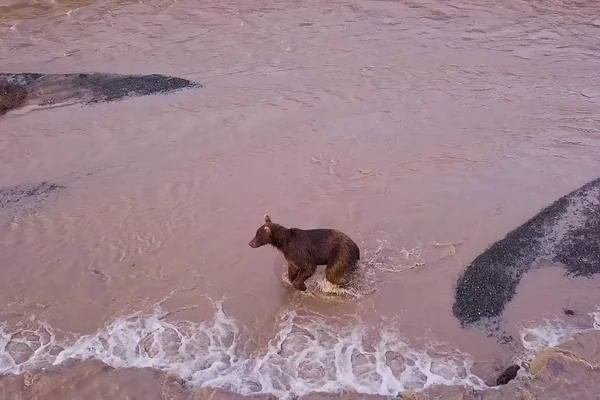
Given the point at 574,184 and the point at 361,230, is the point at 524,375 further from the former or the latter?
the point at 574,184

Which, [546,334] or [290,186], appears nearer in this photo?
[546,334]

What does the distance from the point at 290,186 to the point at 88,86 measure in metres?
5.56

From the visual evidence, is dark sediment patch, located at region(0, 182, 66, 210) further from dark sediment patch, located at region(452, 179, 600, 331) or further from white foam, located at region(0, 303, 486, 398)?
dark sediment patch, located at region(452, 179, 600, 331)

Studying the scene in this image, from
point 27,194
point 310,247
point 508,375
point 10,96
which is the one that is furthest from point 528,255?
point 10,96

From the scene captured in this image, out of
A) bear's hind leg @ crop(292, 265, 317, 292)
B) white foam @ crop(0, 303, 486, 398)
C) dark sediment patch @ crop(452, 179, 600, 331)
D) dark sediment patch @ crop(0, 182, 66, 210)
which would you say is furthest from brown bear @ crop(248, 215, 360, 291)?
dark sediment patch @ crop(0, 182, 66, 210)

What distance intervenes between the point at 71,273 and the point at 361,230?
390cm

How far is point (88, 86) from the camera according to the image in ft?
40.4

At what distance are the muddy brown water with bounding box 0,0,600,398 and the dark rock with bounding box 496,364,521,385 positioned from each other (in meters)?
0.14

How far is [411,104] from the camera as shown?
11.7 m

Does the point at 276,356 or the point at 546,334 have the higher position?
the point at 546,334

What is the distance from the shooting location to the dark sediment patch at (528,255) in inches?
279

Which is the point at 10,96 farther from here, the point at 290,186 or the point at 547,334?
the point at 547,334

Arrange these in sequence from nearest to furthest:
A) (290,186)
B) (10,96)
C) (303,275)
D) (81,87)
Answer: (303,275) < (290,186) < (10,96) < (81,87)

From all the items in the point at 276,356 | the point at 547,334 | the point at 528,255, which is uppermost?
the point at 528,255
